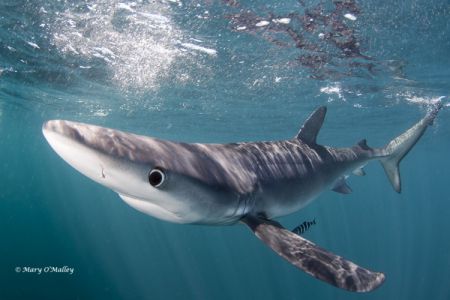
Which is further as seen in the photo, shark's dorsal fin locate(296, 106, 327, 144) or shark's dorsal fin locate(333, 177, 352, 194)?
shark's dorsal fin locate(333, 177, 352, 194)

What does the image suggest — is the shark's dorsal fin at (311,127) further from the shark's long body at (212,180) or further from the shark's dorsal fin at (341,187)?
the shark's dorsal fin at (341,187)

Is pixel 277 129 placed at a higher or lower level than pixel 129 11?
lower

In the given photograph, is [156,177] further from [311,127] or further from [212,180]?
[311,127]

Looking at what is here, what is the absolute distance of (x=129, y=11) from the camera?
10.4m

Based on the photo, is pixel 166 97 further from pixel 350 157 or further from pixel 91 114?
pixel 350 157

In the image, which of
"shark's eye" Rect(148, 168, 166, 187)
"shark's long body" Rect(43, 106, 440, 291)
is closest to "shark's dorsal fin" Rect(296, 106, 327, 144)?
"shark's long body" Rect(43, 106, 440, 291)

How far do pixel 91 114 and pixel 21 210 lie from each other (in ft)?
244

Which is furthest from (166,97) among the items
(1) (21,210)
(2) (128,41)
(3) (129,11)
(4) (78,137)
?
(1) (21,210)

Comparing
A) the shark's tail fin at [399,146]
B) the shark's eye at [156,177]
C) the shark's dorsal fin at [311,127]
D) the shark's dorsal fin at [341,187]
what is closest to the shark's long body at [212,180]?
the shark's eye at [156,177]

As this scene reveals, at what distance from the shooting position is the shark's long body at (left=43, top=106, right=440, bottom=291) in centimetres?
268

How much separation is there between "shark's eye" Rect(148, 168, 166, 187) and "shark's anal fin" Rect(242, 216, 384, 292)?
1.29 metres

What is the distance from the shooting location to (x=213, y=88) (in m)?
19.3

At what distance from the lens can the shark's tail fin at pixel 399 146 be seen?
8055 millimetres

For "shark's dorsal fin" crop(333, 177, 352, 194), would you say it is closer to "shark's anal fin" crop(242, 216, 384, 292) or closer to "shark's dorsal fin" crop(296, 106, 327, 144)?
"shark's dorsal fin" crop(296, 106, 327, 144)
